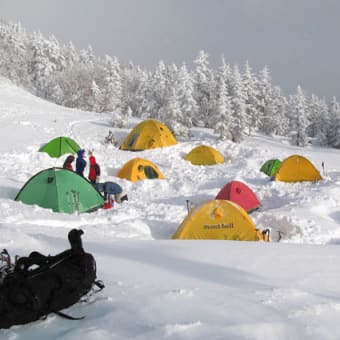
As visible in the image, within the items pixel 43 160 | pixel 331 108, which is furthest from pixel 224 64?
pixel 43 160

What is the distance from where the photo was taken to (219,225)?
8305 millimetres

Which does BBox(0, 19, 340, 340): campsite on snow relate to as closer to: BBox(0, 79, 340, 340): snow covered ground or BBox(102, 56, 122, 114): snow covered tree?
BBox(0, 79, 340, 340): snow covered ground

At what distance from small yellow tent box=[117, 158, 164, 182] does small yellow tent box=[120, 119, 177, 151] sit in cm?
738

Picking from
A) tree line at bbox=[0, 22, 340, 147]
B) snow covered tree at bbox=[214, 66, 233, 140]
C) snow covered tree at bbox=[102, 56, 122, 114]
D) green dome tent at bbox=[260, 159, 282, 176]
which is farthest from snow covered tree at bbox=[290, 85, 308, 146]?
green dome tent at bbox=[260, 159, 282, 176]

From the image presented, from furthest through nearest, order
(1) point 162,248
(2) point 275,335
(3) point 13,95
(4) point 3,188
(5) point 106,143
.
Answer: (3) point 13,95, (5) point 106,143, (4) point 3,188, (1) point 162,248, (2) point 275,335

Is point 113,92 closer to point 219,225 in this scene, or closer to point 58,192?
point 58,192

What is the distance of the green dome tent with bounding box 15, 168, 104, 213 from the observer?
986cm

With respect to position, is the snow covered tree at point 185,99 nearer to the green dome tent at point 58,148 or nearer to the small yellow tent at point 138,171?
the green dome tent at point 58,148

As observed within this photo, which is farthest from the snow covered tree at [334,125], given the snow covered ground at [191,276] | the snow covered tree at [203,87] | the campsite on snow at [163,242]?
the snow covered ground at [191,276]

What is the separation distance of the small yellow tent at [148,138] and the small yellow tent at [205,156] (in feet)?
9.27

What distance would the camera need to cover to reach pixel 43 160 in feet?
54.5

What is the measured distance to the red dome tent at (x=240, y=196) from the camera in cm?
1159

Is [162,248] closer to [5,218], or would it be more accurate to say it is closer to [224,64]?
[5,218]

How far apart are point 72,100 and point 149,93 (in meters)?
22.5
